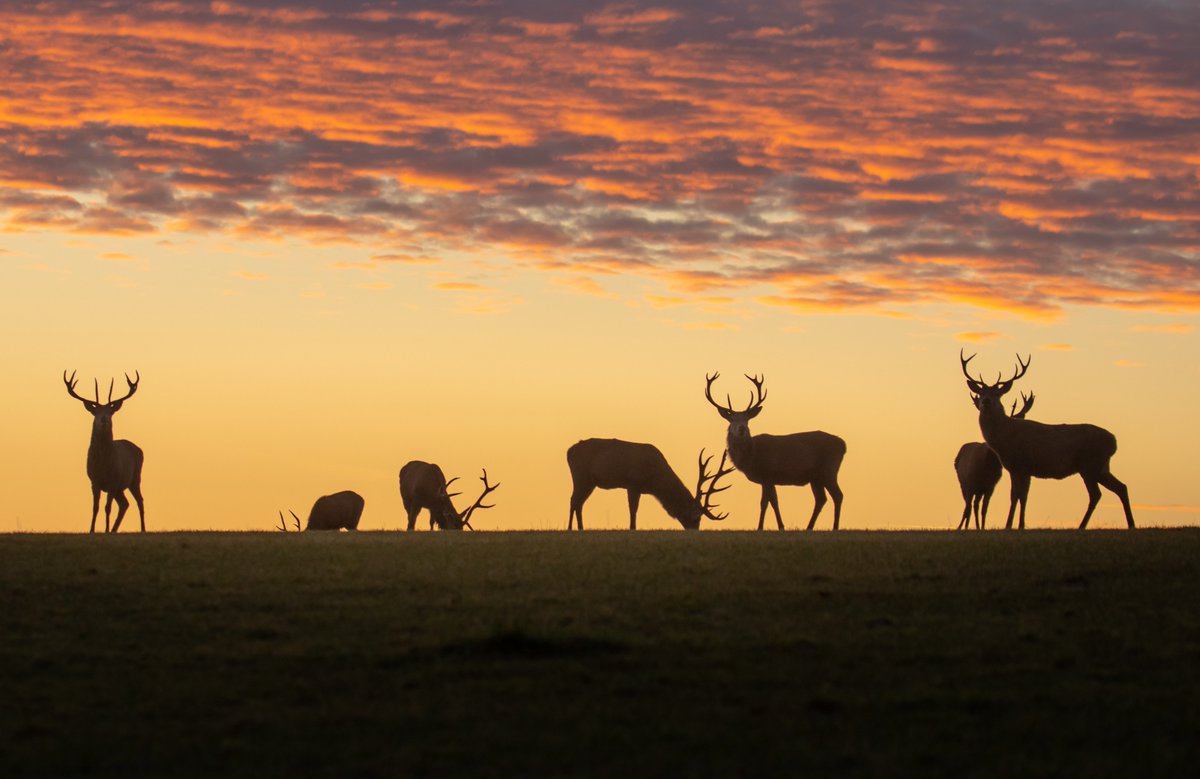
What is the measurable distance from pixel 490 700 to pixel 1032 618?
21.4ft

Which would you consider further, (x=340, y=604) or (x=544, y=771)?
(x=340, y=604)

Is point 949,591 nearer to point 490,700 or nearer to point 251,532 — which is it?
point 490,700

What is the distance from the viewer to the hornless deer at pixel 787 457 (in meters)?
36.4

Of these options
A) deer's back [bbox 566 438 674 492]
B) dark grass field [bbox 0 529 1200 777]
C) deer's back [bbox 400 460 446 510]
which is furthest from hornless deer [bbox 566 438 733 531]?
dark grass field [bbox 0 529 1200 777]

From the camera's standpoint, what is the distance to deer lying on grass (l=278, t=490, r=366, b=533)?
2019 inches

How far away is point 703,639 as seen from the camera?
14.8 metres

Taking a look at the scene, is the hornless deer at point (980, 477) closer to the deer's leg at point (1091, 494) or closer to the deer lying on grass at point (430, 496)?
the deer's leg at point (1091, 494)

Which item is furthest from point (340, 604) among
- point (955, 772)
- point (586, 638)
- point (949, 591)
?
point (955, 772)

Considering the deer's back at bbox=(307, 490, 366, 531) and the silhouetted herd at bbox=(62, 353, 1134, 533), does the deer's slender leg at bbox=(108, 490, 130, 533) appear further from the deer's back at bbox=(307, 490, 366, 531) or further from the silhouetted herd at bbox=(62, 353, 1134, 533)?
the deer's back at bbox=(307, 490, 366, 531)

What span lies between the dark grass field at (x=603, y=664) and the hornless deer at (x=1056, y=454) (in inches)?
431

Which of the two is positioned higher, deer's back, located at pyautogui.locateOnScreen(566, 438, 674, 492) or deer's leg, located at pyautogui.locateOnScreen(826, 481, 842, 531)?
deer's back, located at pyautogui.locateOnScreen(566, 438, 674, 492)

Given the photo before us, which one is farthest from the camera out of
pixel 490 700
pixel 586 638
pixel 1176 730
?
pixel 586 638

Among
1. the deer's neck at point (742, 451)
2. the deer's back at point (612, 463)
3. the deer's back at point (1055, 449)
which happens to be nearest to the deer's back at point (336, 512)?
the deer's back at point (612, 463)

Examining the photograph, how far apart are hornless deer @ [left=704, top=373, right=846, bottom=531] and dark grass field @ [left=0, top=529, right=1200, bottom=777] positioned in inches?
567
